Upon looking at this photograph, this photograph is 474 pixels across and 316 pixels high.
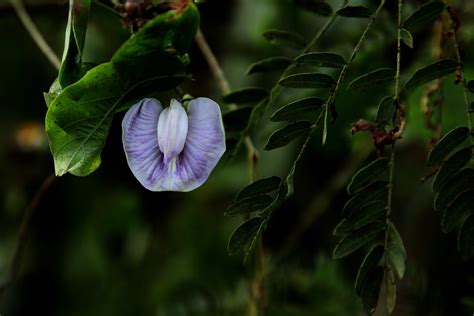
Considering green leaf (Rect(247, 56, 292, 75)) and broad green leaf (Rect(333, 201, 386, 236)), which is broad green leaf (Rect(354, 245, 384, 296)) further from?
green leaf (Rect(247, 56, 292, 75))

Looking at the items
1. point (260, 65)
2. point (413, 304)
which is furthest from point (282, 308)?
point (260, 65)

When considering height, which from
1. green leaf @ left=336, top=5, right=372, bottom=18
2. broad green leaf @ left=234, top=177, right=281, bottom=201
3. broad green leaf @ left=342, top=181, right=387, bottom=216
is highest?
green leaf @ left=336, top=5, right=372, bottom=18

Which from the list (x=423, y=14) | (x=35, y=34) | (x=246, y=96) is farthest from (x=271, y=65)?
(x=35, y=34)

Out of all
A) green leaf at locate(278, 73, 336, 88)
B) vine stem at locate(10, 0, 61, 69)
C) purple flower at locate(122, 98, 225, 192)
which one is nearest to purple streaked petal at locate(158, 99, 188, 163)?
purple flower at locate(122, 98, 225, 192)

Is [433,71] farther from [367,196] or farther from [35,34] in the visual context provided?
[35,34]

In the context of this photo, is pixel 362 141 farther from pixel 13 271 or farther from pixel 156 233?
pixel 156 233

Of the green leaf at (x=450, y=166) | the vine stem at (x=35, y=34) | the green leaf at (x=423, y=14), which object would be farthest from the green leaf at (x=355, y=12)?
the vine stem at (x=35, y=34)

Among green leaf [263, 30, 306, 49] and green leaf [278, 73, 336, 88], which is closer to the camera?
green leaf [278, 73, 336, 88]
